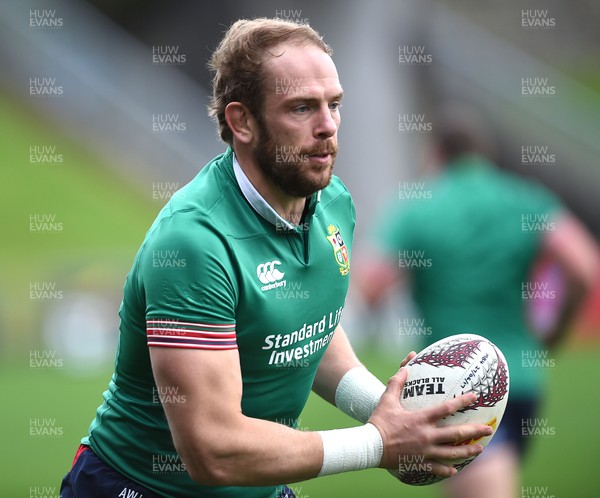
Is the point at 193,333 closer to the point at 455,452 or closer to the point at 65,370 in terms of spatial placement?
the point at 455,452

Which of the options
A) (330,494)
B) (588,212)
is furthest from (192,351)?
(588,212)

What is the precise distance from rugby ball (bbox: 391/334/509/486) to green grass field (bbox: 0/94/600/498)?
13.2ft

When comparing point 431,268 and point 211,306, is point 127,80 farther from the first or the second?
point 211,306

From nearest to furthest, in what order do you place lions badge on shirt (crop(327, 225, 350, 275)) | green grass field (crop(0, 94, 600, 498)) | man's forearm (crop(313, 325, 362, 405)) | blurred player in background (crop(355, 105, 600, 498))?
lions badge on shirt (crop(327, 225, 350, 275))
man's forearm (crop(313, 325, 362, 405))
blurred player in background (crop(355, 105, 600, 498))
green grass field (crop(0, 94, 600, 498))

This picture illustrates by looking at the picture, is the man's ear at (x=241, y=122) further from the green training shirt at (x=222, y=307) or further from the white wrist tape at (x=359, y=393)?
the white wrist tape at (x=359, y=393)

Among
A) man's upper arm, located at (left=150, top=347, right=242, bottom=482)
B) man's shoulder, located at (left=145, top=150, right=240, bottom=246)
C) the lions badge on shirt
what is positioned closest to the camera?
man's upper arm, located at (left=150, top=347, right=242, bottom=482)

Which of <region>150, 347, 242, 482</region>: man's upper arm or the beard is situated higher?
the beard

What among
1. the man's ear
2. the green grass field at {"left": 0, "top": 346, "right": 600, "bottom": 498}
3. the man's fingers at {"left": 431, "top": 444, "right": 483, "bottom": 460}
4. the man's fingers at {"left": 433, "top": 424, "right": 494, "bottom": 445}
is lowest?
the green grass field at {"left": 0, "top": 346, "right": 600, "bottom": 498}

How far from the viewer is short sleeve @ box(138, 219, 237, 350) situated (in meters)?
A: 2.94

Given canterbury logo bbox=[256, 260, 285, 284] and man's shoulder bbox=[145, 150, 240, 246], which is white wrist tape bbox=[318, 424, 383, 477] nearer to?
canterbury logo bbox=[256, 260, 285, 284]

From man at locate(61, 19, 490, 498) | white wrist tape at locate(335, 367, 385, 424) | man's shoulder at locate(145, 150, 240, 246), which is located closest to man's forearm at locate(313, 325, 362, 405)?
white wrist tape at locate(335, 367, 385, 424)

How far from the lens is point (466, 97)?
18.1 meters

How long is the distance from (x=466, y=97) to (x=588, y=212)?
11.2ft

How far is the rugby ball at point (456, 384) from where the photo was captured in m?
3.28
